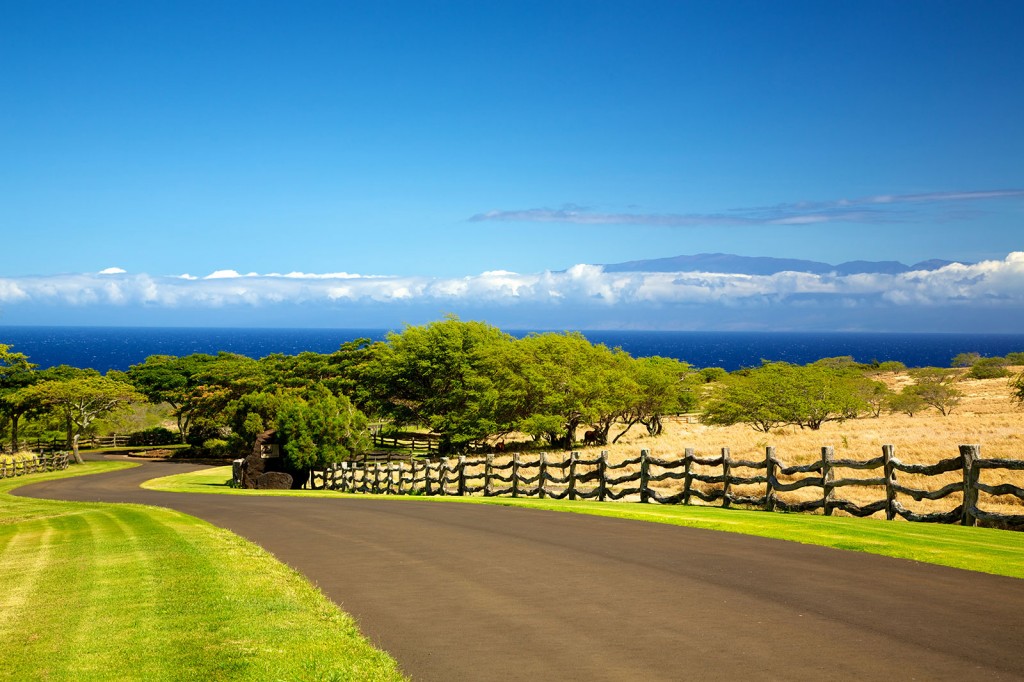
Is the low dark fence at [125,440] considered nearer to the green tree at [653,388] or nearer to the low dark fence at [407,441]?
the low dark fence at [407,441]

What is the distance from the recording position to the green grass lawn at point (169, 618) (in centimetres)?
799

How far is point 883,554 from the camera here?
503 inches

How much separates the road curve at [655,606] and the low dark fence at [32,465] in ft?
145

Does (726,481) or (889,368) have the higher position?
(726,481)

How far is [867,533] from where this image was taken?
14836 millimetres

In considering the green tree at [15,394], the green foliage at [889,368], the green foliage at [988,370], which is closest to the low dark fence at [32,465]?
the green tree at [15,394]

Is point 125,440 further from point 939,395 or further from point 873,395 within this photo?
point 939,395

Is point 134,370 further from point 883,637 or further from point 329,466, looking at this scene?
point 883,637

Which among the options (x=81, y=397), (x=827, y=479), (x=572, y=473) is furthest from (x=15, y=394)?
(x=827, y=479)

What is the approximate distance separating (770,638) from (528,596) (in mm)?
3215

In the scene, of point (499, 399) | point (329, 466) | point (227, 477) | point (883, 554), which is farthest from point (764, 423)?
point (883, 554)

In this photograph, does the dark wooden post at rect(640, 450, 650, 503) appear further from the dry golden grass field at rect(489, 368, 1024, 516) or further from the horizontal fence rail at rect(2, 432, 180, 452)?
the horizontal fence rail at rect(2, 432, 180, 452)

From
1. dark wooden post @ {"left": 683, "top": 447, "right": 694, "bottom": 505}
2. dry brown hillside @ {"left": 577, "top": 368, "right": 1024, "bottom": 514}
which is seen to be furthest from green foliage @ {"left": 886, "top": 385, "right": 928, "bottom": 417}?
dark wooden post @ {"left": 683, "top": 447, "right": 694, "bottom": 505}

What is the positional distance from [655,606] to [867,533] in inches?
265
